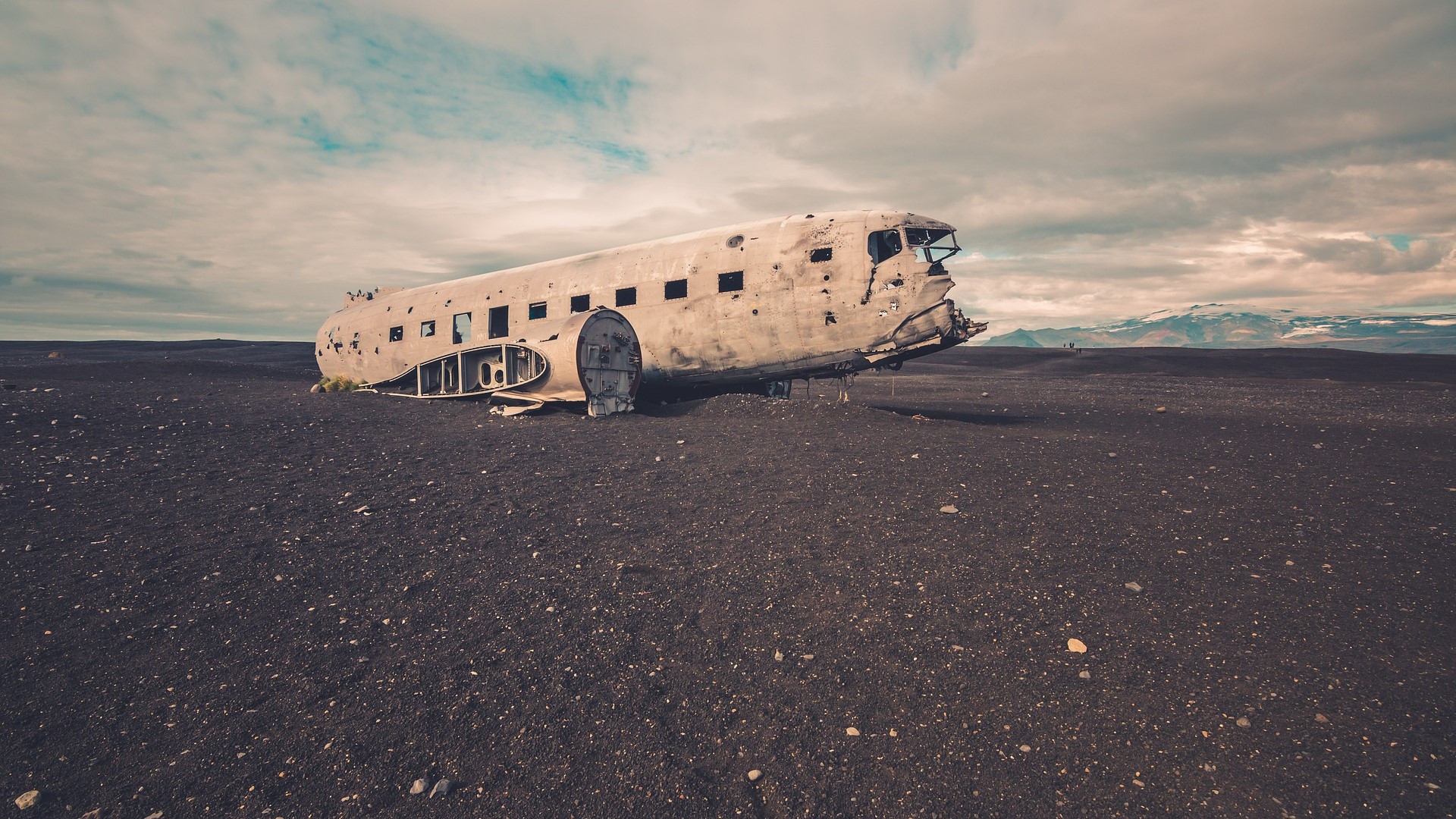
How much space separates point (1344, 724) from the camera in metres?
3.65

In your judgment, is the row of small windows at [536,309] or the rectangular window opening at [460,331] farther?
the rectangular window opening at [460,331]

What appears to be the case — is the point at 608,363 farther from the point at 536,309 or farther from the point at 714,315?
the point at 536,309

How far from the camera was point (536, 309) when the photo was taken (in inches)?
683

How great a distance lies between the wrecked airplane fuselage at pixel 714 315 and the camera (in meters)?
13.3

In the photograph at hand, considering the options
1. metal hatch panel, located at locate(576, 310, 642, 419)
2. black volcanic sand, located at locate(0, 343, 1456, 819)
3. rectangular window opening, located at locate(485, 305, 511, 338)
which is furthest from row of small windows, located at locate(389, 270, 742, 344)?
black volcanic sand, located at locate(0, 343, 1456, 819)

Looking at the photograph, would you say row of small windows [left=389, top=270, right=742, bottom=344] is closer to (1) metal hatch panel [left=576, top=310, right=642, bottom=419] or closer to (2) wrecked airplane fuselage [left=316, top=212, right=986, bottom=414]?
(2) wrecked airplane fuselage [left=316, top=212, right=986, bottom=414]

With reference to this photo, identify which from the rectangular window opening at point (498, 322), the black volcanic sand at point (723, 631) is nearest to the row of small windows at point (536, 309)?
the rectangular window opening at point (498, 322)

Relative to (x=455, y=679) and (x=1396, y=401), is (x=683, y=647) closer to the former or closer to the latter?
(x=455, y=679)

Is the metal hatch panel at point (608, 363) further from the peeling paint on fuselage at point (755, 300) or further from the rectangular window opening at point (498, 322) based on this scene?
the rectangular window opening at point (498, 322)

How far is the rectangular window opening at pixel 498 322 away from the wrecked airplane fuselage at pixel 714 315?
3cm

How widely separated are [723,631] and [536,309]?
47.5ft

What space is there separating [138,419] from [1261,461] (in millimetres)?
20355

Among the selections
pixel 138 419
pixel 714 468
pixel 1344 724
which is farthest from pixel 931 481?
pixel 138 419

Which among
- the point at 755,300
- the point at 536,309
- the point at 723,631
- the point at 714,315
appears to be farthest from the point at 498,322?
the point at 723,631
